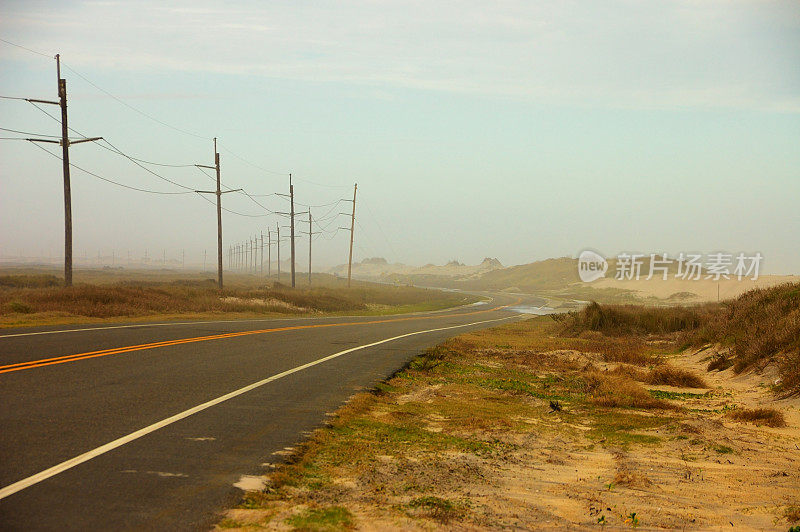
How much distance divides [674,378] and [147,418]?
1171 centimetres

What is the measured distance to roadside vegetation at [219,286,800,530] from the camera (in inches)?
207

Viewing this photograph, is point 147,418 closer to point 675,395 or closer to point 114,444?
point 114,444

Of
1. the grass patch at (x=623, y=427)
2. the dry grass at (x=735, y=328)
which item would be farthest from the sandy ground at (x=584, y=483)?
the dry grass at (x=735, y=328)

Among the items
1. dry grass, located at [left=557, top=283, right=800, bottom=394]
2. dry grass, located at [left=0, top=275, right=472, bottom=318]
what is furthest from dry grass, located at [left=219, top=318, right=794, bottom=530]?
dry grass, located at [left=0, top=275, right=472, bottom=318]

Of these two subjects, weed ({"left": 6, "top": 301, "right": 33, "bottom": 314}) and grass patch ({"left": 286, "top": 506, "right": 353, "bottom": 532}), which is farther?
weed ({"left": 6, "top": 301, "right": 33, "bottom": 314})

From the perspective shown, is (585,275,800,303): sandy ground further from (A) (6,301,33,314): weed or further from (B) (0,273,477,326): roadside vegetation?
(A) (6,301,33,314): weed

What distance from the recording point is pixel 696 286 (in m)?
102

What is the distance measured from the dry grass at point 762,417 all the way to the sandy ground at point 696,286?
75870mm

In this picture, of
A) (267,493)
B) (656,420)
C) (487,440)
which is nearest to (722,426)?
(656,420)

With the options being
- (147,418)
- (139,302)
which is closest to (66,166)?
(139,302)

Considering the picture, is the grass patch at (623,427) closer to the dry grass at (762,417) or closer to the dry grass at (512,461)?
the dry grass at (512,461)

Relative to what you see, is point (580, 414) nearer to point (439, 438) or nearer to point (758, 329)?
point (439, 438)

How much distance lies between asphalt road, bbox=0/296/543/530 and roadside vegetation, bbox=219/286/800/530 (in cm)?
57

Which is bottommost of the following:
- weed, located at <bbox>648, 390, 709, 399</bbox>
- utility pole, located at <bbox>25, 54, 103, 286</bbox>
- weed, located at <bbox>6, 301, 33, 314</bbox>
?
weed, located at <bbox>648, 390, 709, 399</bbox>
